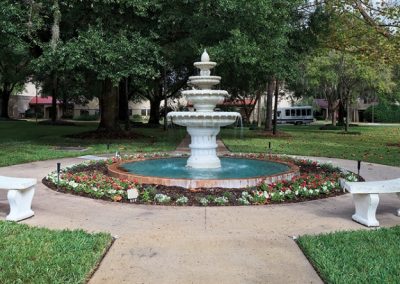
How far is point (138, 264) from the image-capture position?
4.91m

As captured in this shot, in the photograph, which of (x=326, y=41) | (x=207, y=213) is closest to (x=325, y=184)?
(x=207, y=213)

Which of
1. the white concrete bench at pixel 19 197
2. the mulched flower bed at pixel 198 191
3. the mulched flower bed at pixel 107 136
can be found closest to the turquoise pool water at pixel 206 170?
the mulched flower bed at pixel 198 191

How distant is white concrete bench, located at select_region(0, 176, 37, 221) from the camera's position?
261 inches

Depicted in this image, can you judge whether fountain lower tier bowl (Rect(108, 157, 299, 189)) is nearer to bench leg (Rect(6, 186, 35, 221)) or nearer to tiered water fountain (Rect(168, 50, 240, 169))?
tiered water fountain (Rect(168, 50, 240, 169))

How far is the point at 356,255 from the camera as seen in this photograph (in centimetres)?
507

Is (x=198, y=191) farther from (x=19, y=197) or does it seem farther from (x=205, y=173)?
(x=19, y=197)

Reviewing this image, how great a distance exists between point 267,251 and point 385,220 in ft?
8.00

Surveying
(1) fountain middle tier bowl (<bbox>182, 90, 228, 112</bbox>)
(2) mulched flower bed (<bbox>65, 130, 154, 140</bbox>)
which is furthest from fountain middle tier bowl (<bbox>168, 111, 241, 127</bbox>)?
(2) mulched flower bed (<bbox>65, 130, 154, 140</bbox>)

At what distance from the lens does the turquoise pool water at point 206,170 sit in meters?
9.98

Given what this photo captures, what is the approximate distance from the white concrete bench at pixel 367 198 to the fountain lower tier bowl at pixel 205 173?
2519 millimetres

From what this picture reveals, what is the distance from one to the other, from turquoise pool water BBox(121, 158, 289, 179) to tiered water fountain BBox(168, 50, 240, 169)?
1.13ft

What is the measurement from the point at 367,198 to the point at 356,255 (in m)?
1.76

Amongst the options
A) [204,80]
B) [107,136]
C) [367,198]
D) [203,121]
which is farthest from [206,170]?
[107,136]

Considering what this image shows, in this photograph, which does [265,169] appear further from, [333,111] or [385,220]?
[333,111]
